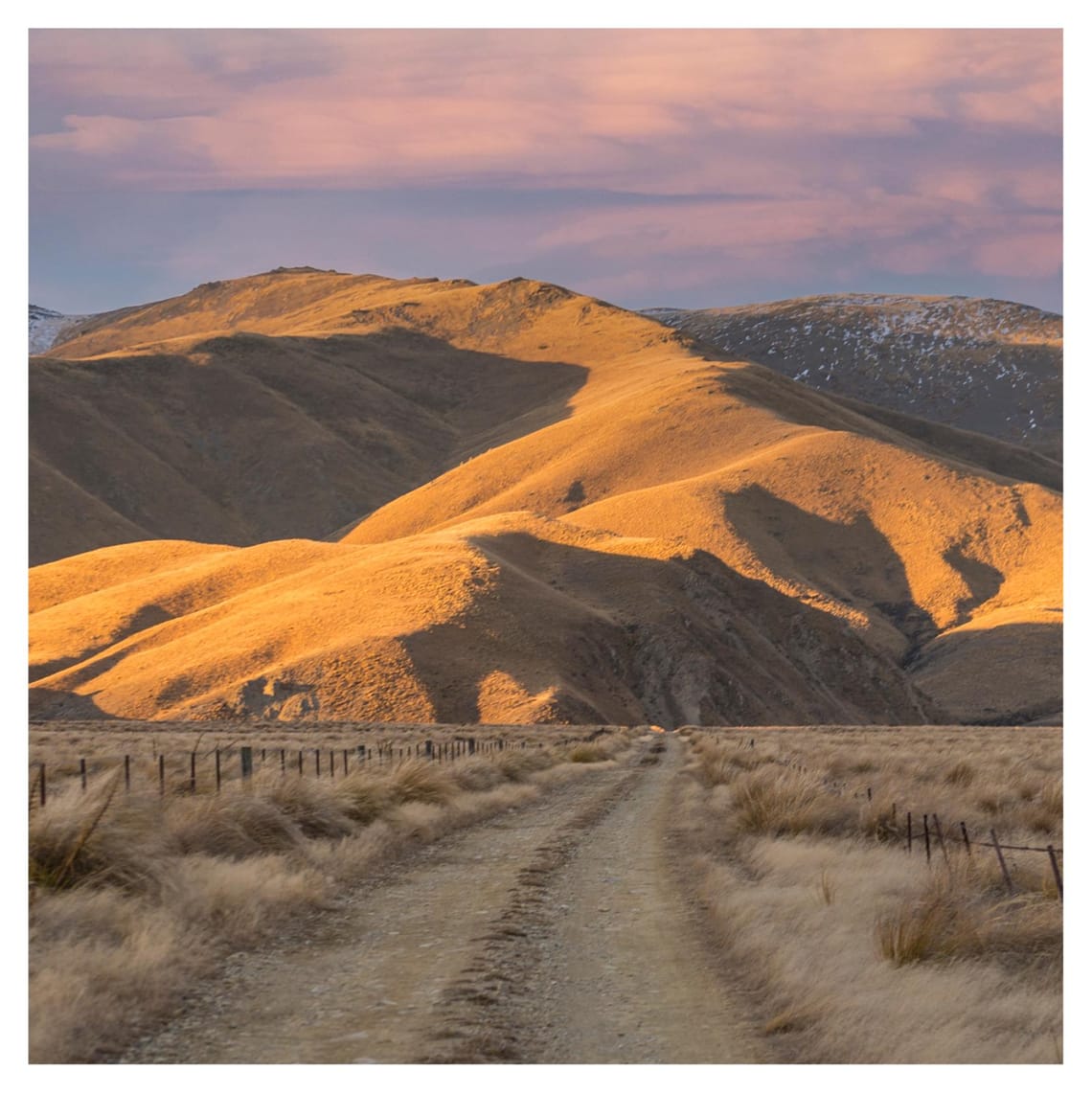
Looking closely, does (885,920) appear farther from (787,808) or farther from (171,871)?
(787,808)

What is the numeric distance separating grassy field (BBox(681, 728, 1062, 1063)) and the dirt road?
20.4 inches

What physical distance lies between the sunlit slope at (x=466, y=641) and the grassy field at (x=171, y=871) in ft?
158

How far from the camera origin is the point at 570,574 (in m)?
93.9

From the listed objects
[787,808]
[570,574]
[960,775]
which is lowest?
[960,775]

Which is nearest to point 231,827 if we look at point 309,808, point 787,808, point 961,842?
point 309,808

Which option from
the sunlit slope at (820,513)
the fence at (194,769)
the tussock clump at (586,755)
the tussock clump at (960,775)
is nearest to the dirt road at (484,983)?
the fence at (194,769)

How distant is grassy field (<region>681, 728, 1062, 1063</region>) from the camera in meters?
7.95

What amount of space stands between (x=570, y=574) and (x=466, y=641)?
2127cm

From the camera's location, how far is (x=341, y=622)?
77.2 m

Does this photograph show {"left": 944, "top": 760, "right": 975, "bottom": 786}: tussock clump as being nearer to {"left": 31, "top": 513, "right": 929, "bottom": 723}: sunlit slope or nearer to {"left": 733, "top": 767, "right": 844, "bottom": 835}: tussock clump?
{"left": 733, "top": 767, "right": 844, "bottom": 835}: tussock clump

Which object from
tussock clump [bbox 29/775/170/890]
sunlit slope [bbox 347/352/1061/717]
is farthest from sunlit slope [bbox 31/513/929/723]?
tussock clump [bbox 29/775/170/890]

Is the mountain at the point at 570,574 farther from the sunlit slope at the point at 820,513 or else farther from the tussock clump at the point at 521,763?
the tussock clump at the point at 521,763

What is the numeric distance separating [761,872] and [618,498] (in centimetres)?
11854
